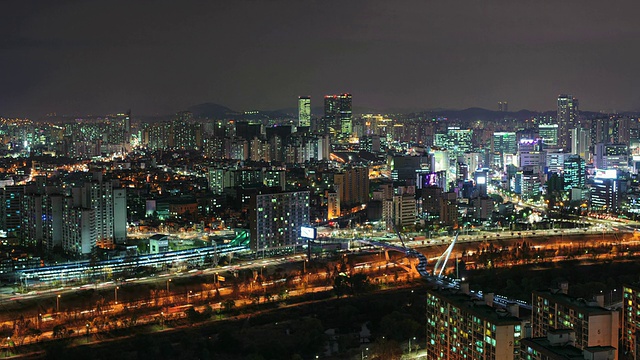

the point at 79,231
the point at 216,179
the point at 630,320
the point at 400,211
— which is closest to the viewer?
the point at 630,320

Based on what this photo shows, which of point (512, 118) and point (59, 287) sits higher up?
point (512, 118)

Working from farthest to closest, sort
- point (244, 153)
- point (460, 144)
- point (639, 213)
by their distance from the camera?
point (460, 144) < point (244, 153) < point (639, 213)

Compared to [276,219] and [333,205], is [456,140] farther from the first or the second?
[276,219]

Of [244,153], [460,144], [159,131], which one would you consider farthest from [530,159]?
[159,131]

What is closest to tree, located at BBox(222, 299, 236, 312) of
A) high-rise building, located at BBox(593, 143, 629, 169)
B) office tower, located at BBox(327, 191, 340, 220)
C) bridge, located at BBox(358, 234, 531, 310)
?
bridge, located at BBox(358, 234, 531, 310)

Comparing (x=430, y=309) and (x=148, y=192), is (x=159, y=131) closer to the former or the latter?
(x=148, y=192)

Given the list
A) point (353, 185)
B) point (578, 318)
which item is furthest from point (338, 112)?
point (578, 318)

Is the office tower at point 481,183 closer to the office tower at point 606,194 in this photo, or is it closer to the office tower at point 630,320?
the office tower at point 606,194
